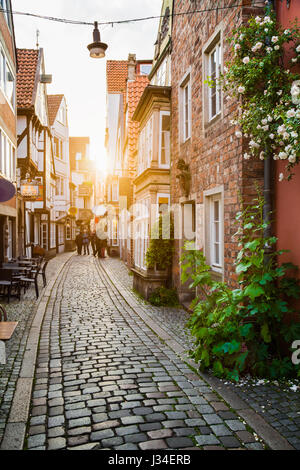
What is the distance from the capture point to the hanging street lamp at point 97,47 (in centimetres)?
786

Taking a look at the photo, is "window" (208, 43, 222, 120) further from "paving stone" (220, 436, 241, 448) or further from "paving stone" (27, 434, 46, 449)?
"paving stone" (27, 434, 46, 449)

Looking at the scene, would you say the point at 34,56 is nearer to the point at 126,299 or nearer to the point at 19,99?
the point at 19,99

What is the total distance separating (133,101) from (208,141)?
1229 cm

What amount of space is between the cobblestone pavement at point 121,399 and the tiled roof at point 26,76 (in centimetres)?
1531

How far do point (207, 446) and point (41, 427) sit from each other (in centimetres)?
Result: 150

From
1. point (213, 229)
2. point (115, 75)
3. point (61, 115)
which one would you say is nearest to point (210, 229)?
point (213, 229)

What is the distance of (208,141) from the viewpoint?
8.12m

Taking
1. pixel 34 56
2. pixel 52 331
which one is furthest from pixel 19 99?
pixel 52 331

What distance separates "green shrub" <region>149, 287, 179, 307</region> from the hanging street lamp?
537cm

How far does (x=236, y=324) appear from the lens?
5191mm

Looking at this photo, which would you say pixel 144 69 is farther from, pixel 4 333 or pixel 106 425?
pixel 106 425

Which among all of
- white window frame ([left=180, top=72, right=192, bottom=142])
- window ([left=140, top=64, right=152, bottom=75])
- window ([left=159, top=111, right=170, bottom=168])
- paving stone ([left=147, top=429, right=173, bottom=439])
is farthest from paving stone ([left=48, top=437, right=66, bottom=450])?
window ([left=140, top=64, right=152, bottom=75])

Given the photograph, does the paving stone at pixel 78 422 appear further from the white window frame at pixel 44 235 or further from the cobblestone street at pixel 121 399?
the white window frame at pixel 44 235

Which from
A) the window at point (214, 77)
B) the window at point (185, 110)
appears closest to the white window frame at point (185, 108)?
the window at point (185, 110)
